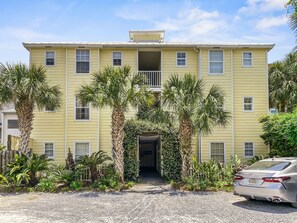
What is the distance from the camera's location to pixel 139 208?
9.87 meters

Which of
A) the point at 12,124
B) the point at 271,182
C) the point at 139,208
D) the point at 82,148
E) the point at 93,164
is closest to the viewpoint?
the point at 271,182

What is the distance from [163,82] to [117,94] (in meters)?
6.97

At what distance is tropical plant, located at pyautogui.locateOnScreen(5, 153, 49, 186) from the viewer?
43.0ft

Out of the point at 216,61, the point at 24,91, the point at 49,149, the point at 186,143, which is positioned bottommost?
the point at 49,149

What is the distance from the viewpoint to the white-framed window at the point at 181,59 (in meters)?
20.5

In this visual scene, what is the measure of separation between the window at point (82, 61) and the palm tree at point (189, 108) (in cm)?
769

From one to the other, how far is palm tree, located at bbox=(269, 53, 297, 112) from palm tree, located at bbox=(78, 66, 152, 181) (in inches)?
494

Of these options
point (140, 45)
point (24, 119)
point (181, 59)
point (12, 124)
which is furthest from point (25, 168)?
point (12, 124)

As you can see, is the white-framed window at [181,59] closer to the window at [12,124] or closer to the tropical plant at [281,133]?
the tropical plant at [281,133]

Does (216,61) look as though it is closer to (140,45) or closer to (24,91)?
(140,45)

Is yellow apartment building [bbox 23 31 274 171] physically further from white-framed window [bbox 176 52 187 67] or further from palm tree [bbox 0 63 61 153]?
palm tree [bbox 0 63 61 153]

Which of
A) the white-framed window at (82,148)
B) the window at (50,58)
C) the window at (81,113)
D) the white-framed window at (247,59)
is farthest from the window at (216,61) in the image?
the window at (50,58)

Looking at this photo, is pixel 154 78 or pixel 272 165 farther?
pixel 154 78

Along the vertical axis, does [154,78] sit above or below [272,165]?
above
